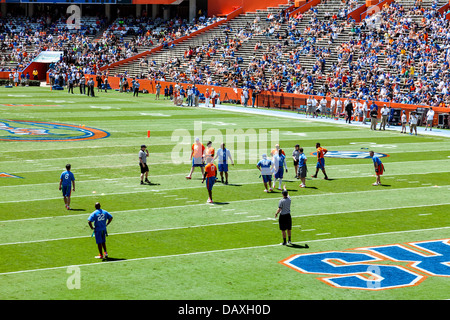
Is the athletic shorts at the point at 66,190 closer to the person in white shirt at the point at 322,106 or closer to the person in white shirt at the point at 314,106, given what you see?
the person in white shirt at the point at 314,106

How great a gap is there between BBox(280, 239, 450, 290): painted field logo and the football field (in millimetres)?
41

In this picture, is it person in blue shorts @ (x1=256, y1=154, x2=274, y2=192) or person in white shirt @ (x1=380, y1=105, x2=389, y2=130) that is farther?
person in white shirt @ (x1=380, y1=105, x2=389, y2=130)

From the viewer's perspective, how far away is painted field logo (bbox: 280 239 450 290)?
14.1 m

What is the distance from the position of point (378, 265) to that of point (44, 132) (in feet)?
77.1

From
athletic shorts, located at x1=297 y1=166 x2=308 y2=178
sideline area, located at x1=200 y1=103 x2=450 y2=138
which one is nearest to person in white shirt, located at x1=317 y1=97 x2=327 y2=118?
sideline area, located at x1=200 y1=103 x2=450 y2=138

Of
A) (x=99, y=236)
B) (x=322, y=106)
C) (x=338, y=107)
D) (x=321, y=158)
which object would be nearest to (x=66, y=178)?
(x=99, y=236)

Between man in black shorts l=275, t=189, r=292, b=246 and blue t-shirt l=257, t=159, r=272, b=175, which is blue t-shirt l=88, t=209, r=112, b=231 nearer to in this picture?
man in black shorts l=275, t=189, r=292, b=246

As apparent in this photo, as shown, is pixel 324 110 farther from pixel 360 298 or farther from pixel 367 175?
pixel 360 298

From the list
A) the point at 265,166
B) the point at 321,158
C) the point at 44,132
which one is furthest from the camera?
the point at 44,132

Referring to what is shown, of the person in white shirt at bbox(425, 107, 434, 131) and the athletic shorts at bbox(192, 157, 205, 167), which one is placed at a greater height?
the person in white shirt at bbox(425, 107, 434, 131)

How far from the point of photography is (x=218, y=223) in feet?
60.7

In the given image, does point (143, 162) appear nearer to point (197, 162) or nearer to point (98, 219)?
point (197, 162)

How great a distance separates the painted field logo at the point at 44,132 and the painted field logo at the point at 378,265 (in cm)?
1986

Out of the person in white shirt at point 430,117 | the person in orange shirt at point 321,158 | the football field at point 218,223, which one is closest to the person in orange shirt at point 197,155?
the football field at point 218,223
